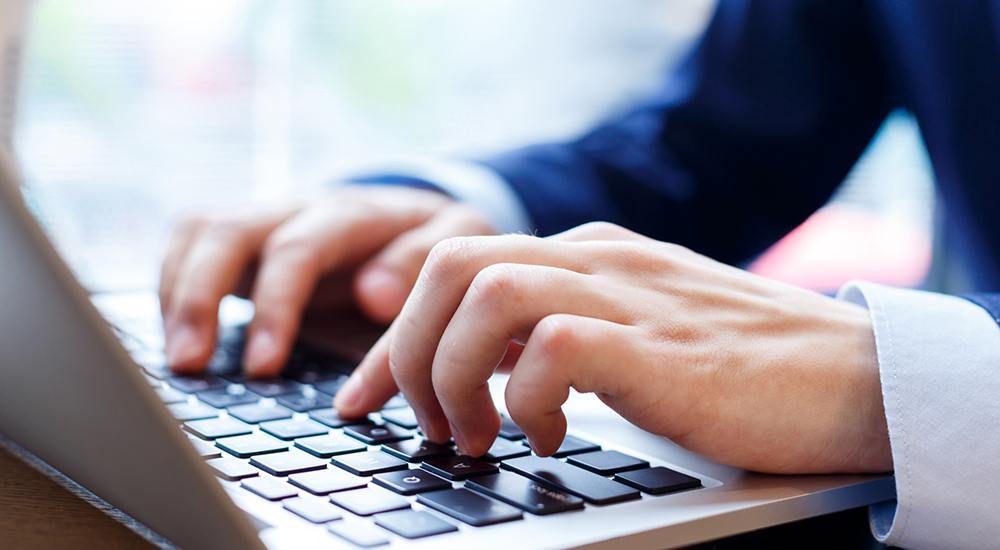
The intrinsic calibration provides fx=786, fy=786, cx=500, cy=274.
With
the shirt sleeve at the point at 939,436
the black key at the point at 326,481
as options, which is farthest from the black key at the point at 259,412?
the shirt sleeve at the point at 939,436

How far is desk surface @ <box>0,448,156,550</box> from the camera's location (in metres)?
0.26

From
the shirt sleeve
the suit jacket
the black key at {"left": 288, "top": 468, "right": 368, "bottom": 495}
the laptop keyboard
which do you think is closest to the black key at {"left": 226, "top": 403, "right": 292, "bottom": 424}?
the laptop keyboard

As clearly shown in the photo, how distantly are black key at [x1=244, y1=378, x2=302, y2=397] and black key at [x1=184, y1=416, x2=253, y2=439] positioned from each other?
7cm

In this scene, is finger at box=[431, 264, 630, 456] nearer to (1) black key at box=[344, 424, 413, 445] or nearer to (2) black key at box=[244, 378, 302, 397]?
(1) black key at box=[344, 424, 413, 445]

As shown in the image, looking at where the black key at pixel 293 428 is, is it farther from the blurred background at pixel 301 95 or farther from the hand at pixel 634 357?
the blurred background at pixel 301 95

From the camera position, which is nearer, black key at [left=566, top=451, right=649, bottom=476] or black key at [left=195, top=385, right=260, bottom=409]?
black key at [left=566, top=451, right=649, bottom=476]

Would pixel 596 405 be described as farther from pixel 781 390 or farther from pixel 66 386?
pixel 66 386

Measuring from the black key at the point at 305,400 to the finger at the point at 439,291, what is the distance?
0.10 m

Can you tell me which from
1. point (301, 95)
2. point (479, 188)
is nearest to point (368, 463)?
point (479, 188)

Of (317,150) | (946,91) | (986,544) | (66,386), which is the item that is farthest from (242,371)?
(317,150)

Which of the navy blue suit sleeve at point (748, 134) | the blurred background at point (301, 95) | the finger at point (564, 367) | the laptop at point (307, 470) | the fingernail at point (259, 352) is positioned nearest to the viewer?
the laptop at point (307, 470)

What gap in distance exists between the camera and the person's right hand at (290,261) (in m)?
0.59

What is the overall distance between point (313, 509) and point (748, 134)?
80 centimetres

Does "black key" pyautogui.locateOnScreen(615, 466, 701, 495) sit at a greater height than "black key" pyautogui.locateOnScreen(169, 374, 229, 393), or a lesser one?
greater
